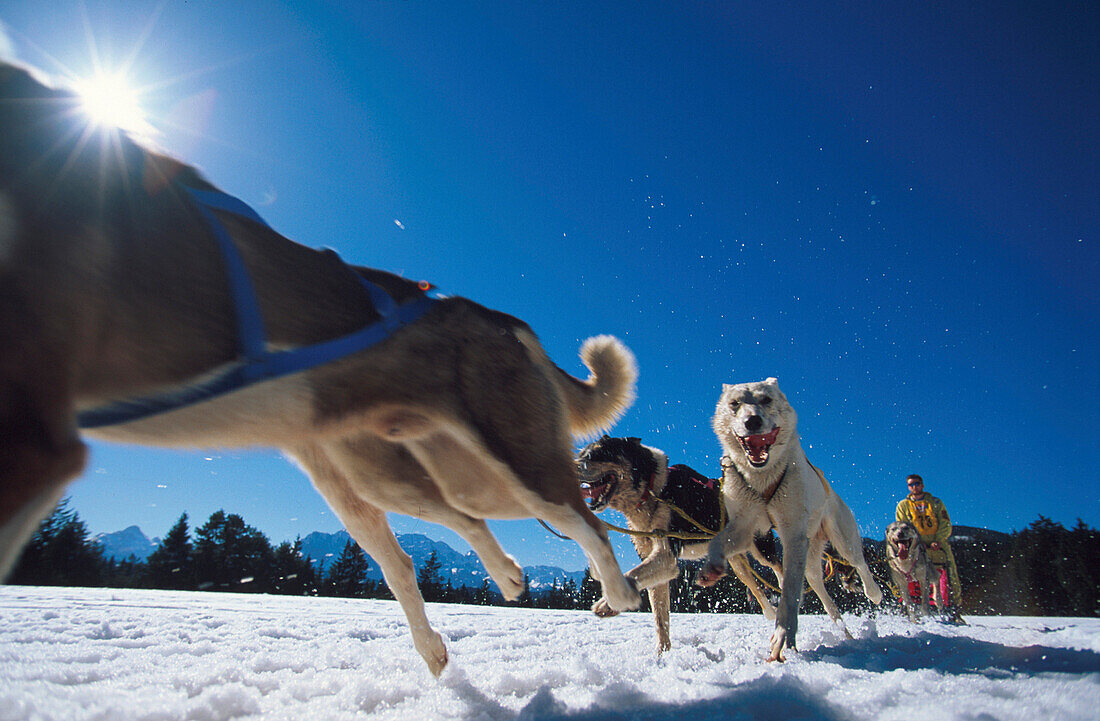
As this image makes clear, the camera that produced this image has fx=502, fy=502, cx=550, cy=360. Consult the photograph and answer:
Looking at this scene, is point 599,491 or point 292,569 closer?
point 599,491

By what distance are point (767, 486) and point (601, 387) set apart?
1.38 metres

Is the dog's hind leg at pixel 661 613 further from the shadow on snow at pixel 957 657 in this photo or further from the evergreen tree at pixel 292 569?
the evergreen tree at pixel 292 569

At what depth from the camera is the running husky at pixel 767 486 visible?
10.0 ft

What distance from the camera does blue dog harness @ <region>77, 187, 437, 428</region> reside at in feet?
4.58

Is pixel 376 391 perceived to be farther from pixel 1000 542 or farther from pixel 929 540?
pixel 1000 542

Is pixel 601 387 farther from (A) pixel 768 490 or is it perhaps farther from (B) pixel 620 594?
(A) pixel 768 490

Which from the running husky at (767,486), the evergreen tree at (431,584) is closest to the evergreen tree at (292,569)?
the evergreen tree at (431,584)

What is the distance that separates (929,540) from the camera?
7.05 m

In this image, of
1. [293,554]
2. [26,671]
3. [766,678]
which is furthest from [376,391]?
[293,554]

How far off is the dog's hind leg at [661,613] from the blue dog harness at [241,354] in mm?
2963

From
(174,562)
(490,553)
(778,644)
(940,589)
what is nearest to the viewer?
(778,644)

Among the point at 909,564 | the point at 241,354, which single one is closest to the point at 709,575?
the point at 241,354

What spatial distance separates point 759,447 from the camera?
3383 mm

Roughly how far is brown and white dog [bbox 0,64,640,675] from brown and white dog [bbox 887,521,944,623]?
19.7 ft
